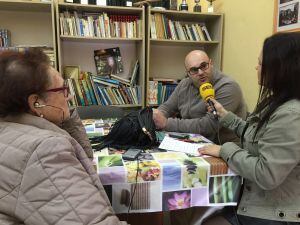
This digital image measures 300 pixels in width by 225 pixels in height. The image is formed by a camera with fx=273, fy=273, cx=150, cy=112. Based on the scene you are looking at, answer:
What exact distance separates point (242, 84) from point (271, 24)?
635mm

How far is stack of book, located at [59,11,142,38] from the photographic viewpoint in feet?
9.04

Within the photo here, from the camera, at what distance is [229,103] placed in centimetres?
195

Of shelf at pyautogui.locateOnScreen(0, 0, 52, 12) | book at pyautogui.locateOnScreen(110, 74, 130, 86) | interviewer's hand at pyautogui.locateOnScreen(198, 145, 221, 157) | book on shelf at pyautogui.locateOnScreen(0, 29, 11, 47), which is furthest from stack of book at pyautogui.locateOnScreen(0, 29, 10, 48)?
interviewer's hand at pyautogui.locateOnScreen(198, 145, 221, 157)

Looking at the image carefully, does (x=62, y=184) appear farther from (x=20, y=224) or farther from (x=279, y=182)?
(x=279, y=182)

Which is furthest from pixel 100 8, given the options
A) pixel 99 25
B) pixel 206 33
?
A: pixel 206 33

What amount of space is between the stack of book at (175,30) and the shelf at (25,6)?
1.08 m

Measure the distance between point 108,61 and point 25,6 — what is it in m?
1.00

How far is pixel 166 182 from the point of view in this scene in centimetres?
115

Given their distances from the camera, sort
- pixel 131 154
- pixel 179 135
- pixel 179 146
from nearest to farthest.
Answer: pixel 131 154 < pixel 179 146 < pixel 179 135

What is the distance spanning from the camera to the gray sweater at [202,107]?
1809mm

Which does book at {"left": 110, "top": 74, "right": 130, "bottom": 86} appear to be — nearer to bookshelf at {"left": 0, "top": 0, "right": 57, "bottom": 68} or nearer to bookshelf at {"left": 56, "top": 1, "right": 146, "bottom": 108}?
bookshelf at {"left": 56, "top": 1, "right": 146, "bottom": 108}

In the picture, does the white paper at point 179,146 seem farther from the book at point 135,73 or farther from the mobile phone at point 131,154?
the book at point 135,73

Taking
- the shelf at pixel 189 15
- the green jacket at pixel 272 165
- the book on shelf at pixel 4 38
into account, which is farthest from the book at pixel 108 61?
the green jacket at pixel 272 165

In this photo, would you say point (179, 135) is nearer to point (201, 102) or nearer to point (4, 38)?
point (201, 102)
